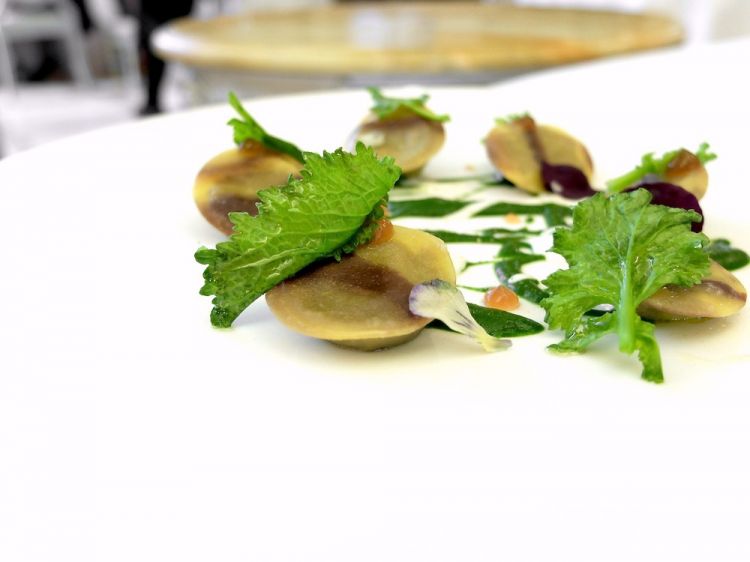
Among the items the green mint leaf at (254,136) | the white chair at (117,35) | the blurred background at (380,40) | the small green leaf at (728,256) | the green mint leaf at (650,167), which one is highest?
the green mint leaf at (254,136)

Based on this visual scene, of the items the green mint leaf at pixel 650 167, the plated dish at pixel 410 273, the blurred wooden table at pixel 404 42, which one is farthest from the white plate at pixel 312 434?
the blurred wooden table at pixel 404 42

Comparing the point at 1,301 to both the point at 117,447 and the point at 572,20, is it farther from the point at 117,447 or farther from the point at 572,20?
the point at 572,20

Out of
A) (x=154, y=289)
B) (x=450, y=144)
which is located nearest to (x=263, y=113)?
(x=450, y=144)

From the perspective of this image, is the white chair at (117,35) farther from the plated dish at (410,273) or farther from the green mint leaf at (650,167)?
the plated dish at (410,273)

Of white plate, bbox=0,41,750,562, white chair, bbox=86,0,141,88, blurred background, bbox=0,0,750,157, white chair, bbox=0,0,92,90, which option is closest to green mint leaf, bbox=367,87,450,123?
white plate, bbox=0,41,750,562

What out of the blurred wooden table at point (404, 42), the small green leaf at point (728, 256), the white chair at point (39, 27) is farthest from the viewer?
the white chair at point (39, 27)

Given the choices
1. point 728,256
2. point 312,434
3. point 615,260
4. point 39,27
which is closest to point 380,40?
point 728,256
